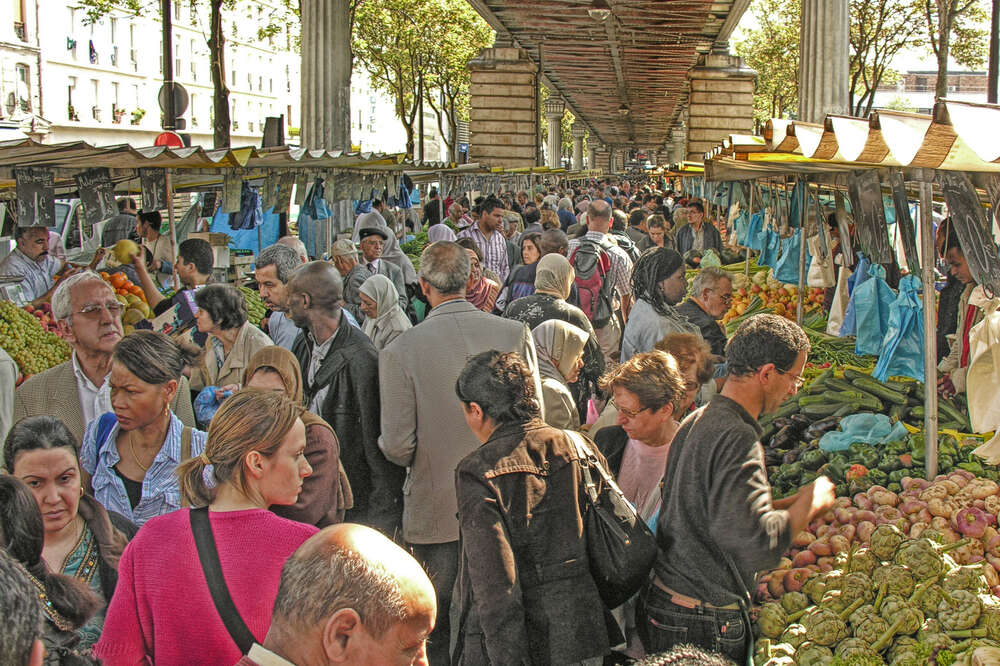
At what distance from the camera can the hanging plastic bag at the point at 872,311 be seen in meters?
6.23

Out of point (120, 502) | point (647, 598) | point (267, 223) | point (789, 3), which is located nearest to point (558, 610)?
point (647, 598)

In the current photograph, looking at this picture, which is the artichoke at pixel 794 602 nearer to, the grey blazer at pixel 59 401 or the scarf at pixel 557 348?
the scarf at pixel 557 348

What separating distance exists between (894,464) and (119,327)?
409cm

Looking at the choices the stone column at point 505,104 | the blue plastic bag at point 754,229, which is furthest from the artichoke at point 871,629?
the stone column at point 505,104

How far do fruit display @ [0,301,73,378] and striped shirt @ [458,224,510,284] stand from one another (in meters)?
4.66

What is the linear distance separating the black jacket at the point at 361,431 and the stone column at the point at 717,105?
24157mm

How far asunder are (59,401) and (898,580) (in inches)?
138

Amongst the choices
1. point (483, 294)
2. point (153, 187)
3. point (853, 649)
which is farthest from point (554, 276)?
point (153, 187)

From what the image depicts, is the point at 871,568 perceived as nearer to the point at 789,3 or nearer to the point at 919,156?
the point at 919,156

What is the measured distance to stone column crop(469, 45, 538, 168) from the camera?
2884 cm

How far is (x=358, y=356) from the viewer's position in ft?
14.7

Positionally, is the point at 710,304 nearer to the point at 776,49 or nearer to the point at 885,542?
the point at 885,542

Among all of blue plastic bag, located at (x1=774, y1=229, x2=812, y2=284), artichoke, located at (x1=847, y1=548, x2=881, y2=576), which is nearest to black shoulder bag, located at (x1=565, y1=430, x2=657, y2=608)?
artichoke, located at (x1=847, y1=548, x2=881, y2=576)

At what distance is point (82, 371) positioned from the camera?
4.33 metres
